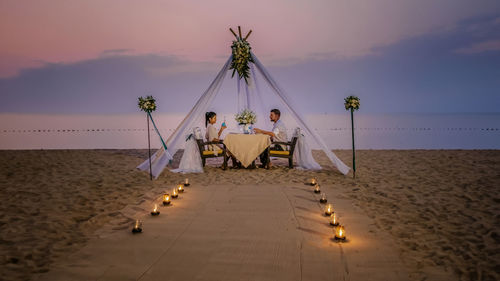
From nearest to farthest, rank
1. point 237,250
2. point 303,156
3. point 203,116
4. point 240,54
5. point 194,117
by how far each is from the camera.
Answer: point 237,250 < point 194,117 < point 240,54 < point 203,116 < point 303,156

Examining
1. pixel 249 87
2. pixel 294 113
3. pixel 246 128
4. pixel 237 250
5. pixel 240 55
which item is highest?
pixel 240 55

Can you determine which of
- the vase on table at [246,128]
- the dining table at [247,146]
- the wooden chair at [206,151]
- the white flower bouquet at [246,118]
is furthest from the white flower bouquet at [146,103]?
the vase on table at [246,128]

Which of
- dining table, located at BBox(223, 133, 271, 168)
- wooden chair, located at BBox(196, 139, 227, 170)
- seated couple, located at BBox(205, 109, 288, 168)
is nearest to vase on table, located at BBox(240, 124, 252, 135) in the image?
seated couple, located at BBox(205, 109, 288, 168)

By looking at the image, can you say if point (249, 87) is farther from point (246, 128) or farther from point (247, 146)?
point (247, 146)

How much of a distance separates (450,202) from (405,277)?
2874 mm

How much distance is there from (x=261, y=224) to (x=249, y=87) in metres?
5.56

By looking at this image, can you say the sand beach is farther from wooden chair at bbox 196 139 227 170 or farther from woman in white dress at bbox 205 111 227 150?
woman in white dress at bbox 205 111 227 150

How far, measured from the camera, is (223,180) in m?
7.36

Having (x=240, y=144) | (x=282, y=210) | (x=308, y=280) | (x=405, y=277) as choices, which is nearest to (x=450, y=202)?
(x=282, y=210)

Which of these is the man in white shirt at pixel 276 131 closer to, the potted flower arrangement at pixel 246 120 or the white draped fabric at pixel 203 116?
the potted flower arrangement at pixel 246 120

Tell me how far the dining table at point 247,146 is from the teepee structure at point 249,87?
0.89 m

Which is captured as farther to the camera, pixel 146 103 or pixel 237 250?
pixel 146 103

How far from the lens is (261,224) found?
437cm

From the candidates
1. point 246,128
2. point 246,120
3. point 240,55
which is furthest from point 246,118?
point 240,55
